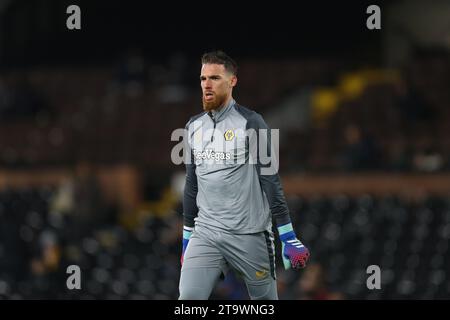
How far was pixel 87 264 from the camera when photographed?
13.7m

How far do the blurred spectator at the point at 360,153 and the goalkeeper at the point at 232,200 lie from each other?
27.7 ft

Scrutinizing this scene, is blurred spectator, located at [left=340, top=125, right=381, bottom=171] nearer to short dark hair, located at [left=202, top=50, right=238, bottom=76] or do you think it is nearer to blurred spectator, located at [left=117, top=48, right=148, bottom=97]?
blurred spectator, located at [left=117, top=48, right=148, bottom=97]

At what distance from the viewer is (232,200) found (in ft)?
20.8

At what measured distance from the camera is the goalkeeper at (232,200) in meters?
6.29

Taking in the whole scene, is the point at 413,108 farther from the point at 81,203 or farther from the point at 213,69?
the point at 213,69

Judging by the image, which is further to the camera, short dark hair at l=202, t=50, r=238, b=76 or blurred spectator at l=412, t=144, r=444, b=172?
blurred spectator at l=412, t=144, r=444, b=172

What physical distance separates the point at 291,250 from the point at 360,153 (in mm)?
8785

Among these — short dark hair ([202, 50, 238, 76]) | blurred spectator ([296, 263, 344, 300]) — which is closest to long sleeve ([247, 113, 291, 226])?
short dark hair ([202, 50, 238, 76])

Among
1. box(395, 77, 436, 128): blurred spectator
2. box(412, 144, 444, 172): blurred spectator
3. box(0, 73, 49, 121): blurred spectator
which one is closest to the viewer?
box(412, 144, 444, 172): blurred spectator

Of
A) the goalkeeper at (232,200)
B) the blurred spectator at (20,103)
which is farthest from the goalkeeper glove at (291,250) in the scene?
the blurred spectator at (20,103)

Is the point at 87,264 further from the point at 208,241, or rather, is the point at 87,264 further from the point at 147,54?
the point at 147,54

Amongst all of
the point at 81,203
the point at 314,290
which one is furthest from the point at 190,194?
the point at 81,203

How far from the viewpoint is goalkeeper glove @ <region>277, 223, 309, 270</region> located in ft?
20.5

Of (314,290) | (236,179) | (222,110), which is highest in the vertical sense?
(222,110)
